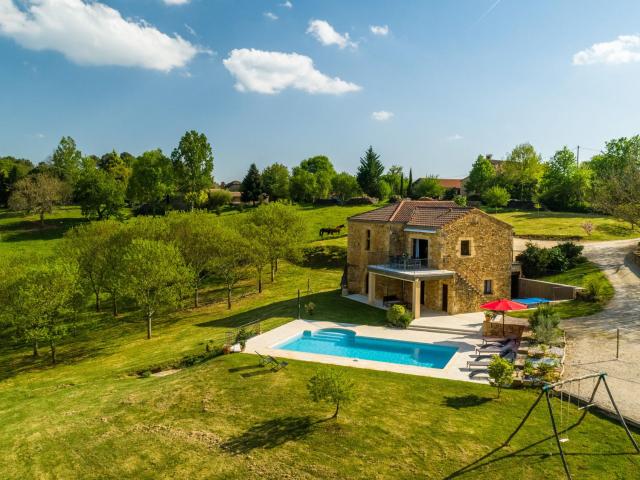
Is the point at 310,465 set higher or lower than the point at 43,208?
lower

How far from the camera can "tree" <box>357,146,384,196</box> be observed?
329ft

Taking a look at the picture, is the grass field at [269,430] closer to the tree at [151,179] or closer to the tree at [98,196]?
the tree at [98,196]

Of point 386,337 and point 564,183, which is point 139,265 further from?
point 564,183

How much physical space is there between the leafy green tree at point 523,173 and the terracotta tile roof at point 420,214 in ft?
208

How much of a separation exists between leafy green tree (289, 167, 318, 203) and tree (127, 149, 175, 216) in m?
25.1

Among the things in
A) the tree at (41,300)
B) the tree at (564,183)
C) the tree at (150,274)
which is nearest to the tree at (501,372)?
the tree at (150,274)

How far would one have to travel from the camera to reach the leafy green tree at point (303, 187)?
9256 cm

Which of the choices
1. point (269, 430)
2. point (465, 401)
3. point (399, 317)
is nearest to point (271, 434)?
point (269, 430)

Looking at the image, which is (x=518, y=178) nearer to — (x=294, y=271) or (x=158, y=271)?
(x=294, y=271)

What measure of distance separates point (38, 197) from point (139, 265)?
2172 inches

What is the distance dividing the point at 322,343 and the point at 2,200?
9935 cm

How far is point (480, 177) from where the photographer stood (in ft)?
319

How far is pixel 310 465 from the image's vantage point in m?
13.8

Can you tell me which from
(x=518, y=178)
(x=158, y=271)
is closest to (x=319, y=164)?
(x=518, y=178)
